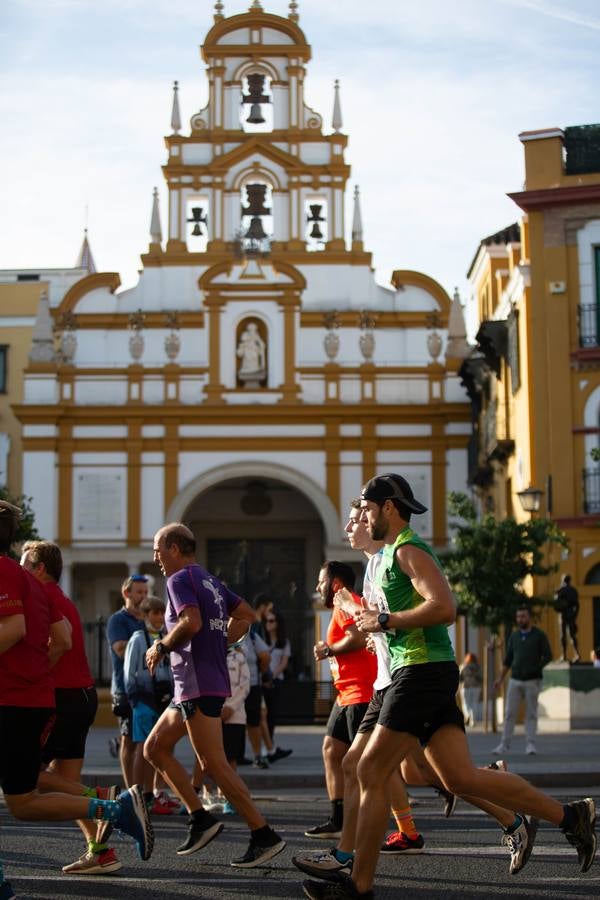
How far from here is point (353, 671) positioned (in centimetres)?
1080

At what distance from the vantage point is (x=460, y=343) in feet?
147

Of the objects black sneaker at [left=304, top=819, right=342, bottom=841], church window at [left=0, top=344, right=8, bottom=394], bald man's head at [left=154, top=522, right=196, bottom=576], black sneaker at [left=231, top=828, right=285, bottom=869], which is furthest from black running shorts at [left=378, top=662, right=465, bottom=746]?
church window at [left=0, top=344, right=8, bottom=394]

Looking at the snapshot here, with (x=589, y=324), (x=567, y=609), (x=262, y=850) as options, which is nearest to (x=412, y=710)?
(x=262, y=850)

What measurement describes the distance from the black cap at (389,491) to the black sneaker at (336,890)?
1.68 meters

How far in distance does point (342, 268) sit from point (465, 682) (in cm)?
1605

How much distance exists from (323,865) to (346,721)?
10.3 feet

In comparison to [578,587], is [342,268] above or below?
above

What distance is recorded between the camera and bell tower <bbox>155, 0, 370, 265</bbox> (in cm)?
4516

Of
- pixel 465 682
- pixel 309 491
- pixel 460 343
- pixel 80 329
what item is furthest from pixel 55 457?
pixel 465 682

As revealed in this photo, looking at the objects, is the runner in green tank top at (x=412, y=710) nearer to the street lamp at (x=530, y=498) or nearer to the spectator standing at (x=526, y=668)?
the spectator standing at (x=526, y=668)

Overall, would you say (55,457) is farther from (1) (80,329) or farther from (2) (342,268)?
(2) (342,268)

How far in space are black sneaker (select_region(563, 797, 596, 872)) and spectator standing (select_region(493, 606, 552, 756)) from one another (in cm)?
1139

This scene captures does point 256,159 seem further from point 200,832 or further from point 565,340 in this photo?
point 200,832

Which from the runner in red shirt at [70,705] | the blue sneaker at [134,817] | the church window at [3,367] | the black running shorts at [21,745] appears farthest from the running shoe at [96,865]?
the church window at [3,367]
